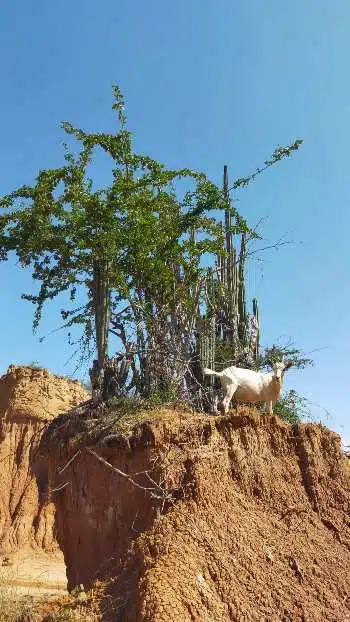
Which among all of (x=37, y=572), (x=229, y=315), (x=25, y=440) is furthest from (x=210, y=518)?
(x=25, y=440)

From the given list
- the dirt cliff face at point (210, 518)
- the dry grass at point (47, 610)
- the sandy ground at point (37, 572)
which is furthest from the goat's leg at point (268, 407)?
the sandy ground at point (37, 572)

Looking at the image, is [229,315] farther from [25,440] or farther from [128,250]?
[25,440]

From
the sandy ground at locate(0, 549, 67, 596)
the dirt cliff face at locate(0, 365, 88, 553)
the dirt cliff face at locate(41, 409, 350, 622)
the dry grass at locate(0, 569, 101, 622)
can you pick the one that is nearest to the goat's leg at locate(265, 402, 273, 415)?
the dirt cliff face at locate(41, 409, 350, 622)

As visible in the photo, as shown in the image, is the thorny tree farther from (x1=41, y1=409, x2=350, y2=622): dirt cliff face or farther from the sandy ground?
the sandy ground

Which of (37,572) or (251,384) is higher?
(251,384)

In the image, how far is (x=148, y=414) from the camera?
862 cm

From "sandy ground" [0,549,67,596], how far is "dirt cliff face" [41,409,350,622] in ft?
26.8

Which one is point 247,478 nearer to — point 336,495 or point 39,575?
point 336,495

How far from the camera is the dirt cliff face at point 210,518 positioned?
6.66 meters

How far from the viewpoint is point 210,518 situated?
23.7ft

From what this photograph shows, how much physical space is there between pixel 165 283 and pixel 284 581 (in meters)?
5.29

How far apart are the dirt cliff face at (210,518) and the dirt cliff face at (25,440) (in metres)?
14.8

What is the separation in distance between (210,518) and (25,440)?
1826 centimetres

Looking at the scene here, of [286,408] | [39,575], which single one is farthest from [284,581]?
[39,575]
